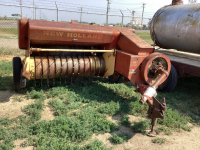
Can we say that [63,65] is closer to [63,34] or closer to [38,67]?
[38,67]

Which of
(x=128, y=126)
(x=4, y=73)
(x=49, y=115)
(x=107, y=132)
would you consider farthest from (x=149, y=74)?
(x=4, y=73)

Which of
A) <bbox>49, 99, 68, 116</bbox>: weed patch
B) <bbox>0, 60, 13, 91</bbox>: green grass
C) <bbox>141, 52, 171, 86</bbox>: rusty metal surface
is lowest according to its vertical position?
<bbox>49, 99, 68, 116</bbox>: weed patch

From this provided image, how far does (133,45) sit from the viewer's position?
4098mm

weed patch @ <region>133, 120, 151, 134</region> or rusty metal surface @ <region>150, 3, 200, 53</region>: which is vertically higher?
rusty metal surface @ <region>150, 3, 200, 53</region>

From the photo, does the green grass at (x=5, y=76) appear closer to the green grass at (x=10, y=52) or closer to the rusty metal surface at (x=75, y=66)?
the rusty metal surface at (x=75, y=66)

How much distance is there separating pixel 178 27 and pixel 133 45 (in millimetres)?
2082

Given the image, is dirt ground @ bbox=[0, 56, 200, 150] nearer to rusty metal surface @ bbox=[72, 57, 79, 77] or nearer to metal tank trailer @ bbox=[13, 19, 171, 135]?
metal tank trailer @ bbox=[13, 19, 171, 135]

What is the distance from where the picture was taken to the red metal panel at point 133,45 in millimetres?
3987

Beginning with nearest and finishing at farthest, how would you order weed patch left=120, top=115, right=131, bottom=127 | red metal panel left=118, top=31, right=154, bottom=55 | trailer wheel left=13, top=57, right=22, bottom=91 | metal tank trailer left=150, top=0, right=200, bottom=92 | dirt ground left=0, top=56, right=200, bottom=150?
dirt ground left=0, top=56, right=200, bottom=150 → weed patch left=120, top=115, right=131, bottom=127 → red metal panel left=118, top=31, right=154, bottom=55 → trailer wheel left=13, top=57, right=22, bottom=91 → metal tank trailer left=150, top=0, right=200, bottom=92

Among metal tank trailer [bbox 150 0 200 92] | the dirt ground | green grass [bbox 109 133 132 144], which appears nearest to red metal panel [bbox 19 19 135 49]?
the dirt ground

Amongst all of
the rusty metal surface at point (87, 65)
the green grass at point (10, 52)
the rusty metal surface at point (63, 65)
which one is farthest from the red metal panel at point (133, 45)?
the green grass at point (10, 52)

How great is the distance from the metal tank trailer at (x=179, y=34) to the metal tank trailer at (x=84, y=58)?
0.89 metres

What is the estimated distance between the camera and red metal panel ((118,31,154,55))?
3.99m

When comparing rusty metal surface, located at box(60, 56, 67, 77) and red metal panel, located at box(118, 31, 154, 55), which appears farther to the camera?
rusty metal surface, located at box(60, 56, 67, 77)
